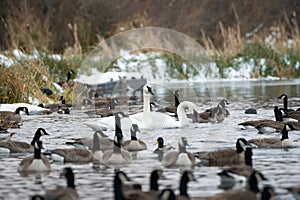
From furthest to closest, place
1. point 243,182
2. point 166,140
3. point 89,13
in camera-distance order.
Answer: point 89,13
point 166,140
point 243,182

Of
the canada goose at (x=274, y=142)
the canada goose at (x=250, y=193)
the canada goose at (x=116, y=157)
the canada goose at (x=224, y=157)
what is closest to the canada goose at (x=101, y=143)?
the canada goose at (x=116, y=157)

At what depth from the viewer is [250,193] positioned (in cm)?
832

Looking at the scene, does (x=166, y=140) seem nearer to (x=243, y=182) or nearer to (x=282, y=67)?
(x=243, y=182)

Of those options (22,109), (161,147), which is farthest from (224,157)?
(22,109)

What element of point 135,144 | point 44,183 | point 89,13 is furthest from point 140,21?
point 44,183

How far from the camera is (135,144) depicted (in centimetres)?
1266

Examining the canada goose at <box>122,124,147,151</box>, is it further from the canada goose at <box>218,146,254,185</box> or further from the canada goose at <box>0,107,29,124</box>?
the canada goose at <box>0,107,29,124</box>

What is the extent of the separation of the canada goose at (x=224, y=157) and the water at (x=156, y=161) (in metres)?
0.25

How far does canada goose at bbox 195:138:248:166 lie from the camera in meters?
11.1

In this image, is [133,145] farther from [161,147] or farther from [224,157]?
[224,157]

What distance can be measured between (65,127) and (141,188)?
278 inches

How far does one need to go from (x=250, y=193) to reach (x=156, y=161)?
10.7 ft

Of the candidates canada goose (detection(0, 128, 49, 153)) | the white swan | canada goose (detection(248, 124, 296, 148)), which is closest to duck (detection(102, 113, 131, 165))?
canada goose (detection(0, 128, 49, 153))

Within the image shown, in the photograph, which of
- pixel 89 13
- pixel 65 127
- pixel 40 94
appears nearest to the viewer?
pixel 65 127
